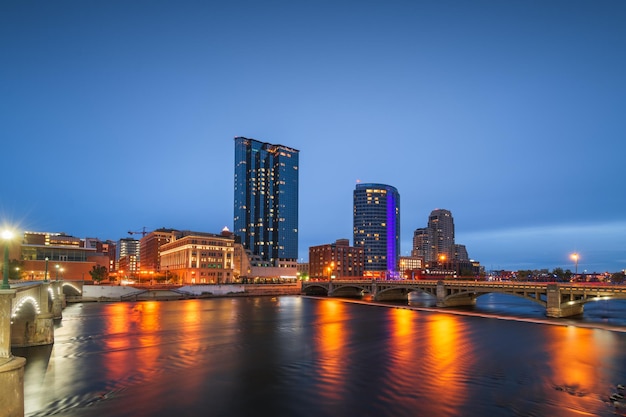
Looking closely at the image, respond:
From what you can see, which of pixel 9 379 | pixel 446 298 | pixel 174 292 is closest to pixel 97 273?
pixel 174 292

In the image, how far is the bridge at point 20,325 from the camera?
17562 millimetres

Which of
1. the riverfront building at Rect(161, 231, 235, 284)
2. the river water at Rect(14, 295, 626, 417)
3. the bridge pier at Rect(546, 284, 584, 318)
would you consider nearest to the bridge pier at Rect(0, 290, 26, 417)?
the river water at Rect(14, 295, 626, 417)

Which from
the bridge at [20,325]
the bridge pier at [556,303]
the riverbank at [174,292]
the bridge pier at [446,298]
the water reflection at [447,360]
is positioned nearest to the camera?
the bridge at [20,325]

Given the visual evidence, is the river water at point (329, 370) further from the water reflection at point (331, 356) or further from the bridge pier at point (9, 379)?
the bridge pier at point (9, 379)

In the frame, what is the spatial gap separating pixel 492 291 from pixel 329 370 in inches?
2065

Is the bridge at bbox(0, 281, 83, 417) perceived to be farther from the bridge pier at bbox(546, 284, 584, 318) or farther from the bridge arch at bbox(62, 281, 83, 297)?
the bridge pier at bbox(546, 284, 584, 318)

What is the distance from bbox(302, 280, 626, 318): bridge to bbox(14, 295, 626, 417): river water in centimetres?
689

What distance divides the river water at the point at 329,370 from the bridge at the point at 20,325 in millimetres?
3040

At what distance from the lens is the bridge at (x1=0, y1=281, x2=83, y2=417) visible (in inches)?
691

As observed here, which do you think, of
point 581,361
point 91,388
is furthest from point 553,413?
point 91,388

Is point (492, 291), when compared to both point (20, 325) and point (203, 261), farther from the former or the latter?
point (203, 261)

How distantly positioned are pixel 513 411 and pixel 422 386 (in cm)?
671

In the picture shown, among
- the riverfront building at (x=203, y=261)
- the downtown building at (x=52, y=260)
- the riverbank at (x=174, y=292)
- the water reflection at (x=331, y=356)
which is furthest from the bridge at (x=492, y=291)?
the downtown building at (x=52, y=260)

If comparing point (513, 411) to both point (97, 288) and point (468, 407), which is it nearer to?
point (468, 407)
